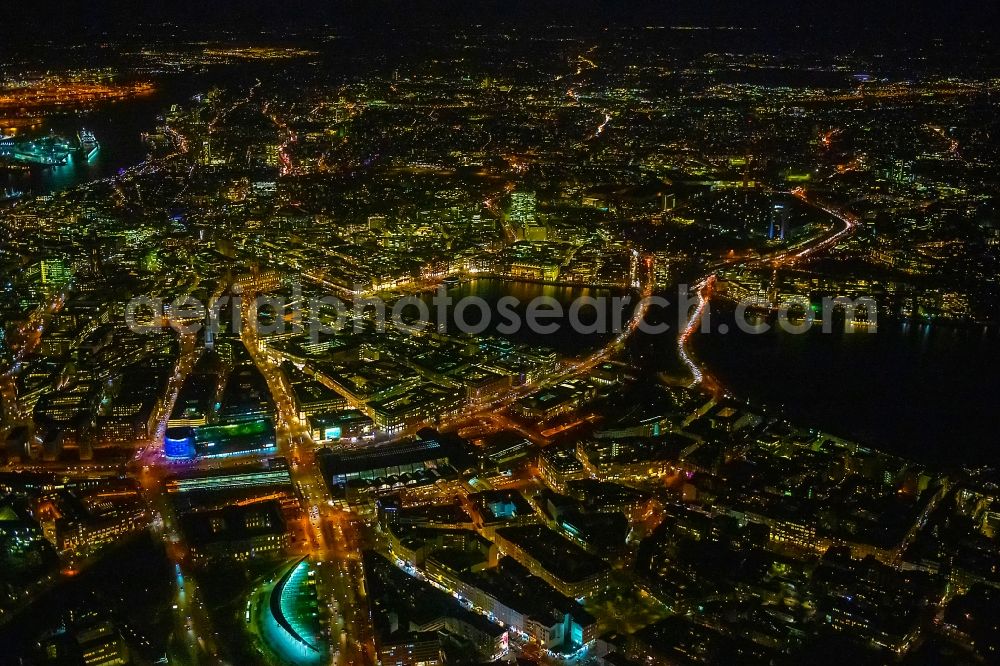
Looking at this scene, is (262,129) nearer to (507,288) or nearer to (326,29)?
(507,288)

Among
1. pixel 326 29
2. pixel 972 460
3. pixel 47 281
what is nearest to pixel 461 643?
pixel 972 460

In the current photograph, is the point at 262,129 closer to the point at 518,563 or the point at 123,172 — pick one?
the point at 123,172

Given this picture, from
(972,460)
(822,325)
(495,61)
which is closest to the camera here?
(972,460)

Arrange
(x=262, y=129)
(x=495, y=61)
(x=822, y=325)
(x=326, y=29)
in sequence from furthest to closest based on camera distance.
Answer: (x=326, y=29)
(x=495, y=61)
(x=262, y=129)
(x=822, y=325)

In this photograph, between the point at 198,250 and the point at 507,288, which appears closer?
the point at 507,288

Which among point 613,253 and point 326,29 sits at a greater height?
point 326,29

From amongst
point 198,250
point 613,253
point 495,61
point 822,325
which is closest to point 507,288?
point 613,253
